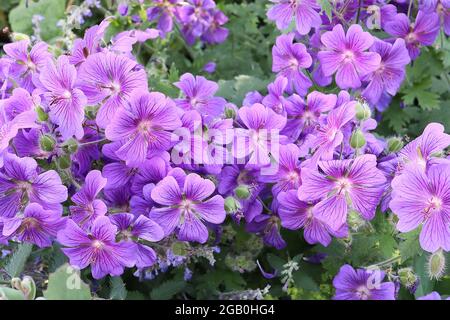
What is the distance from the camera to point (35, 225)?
60.0 inches

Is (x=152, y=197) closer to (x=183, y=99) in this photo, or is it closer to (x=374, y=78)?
(x=183, y=99)

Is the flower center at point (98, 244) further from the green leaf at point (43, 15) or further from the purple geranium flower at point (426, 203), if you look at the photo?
the green leaf at point (43, 15)

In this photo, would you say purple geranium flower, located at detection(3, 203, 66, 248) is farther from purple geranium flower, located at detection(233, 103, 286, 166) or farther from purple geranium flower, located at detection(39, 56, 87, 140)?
purple geranium flower, located at detection(233, 103, 286, 166)

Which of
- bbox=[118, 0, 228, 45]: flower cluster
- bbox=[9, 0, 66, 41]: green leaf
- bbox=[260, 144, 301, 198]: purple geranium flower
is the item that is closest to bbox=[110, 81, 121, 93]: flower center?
bbox=[260, 144, 301, 198]: purple geranium flower

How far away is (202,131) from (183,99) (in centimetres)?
22

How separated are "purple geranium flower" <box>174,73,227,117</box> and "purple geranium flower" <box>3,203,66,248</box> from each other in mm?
504

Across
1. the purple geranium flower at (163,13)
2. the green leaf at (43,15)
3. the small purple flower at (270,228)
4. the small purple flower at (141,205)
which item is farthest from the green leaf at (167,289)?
the green leaf at (43,15)

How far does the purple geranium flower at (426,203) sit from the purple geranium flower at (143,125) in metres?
0.52

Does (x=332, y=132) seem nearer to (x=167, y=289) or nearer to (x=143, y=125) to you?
(x=143, y=125)

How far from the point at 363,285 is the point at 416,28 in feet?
2.67

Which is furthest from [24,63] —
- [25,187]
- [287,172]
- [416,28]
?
[416,28]

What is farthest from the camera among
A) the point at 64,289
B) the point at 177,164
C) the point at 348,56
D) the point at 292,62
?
the point at 292,62

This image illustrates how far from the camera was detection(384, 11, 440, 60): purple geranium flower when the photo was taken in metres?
Result: 1.92
